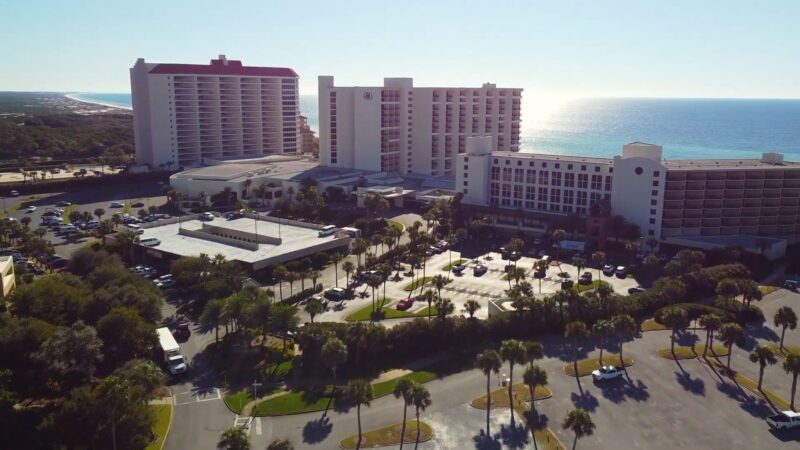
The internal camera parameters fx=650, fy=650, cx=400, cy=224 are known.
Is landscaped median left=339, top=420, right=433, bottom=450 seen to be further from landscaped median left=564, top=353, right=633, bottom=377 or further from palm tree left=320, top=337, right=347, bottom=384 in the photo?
landscaped median left=564, top=353, right=633, bottom=377

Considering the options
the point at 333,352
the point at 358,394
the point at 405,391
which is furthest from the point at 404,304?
the point at 358,394

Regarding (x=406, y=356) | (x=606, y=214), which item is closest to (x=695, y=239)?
(x=606, y=214)

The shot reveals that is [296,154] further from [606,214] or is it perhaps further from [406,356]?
[406,356]

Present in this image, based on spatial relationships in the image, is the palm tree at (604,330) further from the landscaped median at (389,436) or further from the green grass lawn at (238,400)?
the green grass lawn at (238,400)

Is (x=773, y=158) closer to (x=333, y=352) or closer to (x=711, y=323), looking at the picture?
(x=711, y=323)

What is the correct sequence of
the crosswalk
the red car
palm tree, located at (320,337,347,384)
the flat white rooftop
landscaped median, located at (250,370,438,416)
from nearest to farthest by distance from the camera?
the crosswalk → landscaped median, located at (250,370,438,416) → palm tree, located at (320,337,347,384) → the red car → the flat white rooftop

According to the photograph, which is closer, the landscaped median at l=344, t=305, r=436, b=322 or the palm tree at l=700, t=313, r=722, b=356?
the palm tree at l=700, t=313, r=722, b=356

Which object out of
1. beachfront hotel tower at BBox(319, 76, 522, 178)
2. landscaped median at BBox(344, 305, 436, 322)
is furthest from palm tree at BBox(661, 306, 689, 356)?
beachfront hotel tower at BBox(319, 76, 522, 178)
